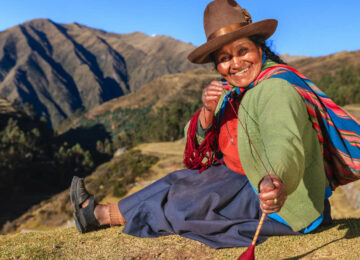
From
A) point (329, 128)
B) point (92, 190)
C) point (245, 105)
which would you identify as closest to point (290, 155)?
point (245, 105)

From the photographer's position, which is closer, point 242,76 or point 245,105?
point 245,105

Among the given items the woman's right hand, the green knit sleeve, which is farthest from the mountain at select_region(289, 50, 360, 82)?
the green knit sleeve

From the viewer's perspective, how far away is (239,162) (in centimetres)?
288

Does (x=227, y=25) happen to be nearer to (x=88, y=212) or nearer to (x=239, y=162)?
(x=239, y=162)

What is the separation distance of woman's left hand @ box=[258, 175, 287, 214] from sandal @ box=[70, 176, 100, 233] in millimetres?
2582

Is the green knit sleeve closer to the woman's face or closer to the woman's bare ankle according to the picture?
the woman's face

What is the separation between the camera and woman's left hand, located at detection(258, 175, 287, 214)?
1.56 meters

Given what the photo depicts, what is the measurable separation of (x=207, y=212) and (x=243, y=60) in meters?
1.55

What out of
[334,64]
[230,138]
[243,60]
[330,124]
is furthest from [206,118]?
[334,64]

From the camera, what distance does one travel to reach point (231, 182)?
2939 mm

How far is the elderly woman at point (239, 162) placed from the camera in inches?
71.5

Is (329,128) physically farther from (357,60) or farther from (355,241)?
(357,60)

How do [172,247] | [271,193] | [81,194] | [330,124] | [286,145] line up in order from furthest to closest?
[81,194], [172,247], [330,124], [286,145], [271,193]

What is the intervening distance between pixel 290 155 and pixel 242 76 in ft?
3.46
